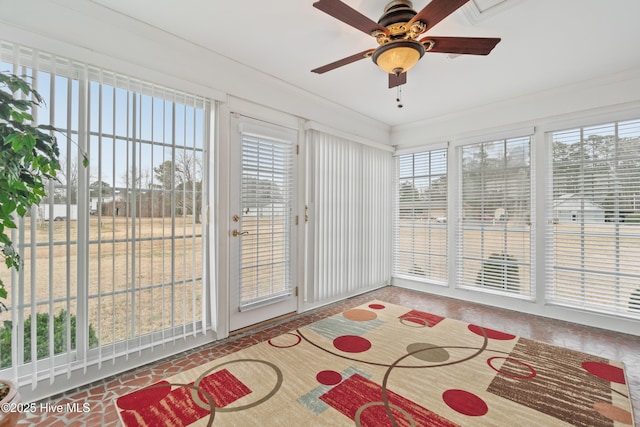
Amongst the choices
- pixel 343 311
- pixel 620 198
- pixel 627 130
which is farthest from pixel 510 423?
pixel 627 130

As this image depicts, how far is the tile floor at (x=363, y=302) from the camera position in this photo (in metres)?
1.75

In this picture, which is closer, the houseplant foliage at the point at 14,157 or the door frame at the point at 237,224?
the houseplant foliage at the point at 14,157

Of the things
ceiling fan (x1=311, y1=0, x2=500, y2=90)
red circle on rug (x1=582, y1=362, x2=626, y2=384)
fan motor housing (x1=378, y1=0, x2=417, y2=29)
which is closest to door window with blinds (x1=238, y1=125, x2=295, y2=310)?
ceiling fan (x1=311, y1=0, x2=500, y2=90)

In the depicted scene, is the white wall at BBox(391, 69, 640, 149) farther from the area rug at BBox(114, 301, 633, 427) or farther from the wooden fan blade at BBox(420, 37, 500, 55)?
the area rug at BBox(114, 301, 633, 427)

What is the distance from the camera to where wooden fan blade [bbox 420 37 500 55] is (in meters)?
1.82

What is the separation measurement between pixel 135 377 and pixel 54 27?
2408mm

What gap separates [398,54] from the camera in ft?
6.26

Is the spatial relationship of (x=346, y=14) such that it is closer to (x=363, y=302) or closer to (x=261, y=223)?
(x=261, y=223)

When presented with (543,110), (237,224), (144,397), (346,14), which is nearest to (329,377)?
(144,397)

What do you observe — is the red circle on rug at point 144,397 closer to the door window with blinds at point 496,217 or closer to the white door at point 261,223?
the white door at point 261,223

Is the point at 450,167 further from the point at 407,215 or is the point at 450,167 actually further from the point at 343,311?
the point at 343,311

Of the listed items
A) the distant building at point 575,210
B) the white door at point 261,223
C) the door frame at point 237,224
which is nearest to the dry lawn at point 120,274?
the door frame at point 237,224

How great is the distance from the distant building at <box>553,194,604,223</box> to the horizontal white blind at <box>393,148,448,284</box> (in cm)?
128

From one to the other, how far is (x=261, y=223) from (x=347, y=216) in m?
1.37
